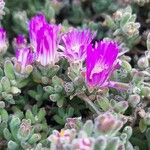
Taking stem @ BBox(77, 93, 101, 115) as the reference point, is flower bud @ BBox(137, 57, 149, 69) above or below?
above

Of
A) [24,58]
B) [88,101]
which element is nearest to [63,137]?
[88,101]

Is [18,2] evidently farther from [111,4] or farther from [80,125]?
[80,125]

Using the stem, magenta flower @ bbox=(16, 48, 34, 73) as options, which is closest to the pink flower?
the stem

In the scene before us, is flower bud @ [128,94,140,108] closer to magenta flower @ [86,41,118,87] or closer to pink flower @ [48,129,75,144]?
magenta flower @ [86,41,118,87]

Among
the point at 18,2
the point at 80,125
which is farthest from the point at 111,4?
the point at 80,125

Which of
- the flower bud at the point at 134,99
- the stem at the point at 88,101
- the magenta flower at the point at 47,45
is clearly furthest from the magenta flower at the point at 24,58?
the flower bud at the point at 134,99

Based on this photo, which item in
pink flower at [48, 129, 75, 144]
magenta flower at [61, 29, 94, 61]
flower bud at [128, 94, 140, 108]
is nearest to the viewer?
pink flower at [48, 129, 75, 144]

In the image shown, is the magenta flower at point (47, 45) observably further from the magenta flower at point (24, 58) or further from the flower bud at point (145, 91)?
the flower bud at point (145, 91)
